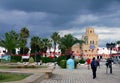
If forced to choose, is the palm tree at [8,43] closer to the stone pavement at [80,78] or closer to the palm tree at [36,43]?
the palm tree at [36,43]

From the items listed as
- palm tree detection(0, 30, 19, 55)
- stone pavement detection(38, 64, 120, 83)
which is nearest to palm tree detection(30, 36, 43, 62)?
palm tree detection(0, 30, 19, 55)

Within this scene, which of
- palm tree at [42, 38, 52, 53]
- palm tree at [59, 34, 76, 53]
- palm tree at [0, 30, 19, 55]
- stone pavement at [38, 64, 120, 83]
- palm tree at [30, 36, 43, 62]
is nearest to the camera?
stone pavement at [38, 64, 120, 83]

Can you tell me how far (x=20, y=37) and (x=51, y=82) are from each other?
4214 inches

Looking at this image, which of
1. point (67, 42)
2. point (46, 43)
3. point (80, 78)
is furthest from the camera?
point (46, 43)

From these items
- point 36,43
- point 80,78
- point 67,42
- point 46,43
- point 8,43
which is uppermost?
point 46,43

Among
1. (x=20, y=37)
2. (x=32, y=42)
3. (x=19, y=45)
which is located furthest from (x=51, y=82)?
(x=32, y=42)

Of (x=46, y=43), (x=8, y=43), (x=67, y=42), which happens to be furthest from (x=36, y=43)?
(x=8, y=43)

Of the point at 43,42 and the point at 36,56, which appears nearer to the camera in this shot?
the point at 36,56

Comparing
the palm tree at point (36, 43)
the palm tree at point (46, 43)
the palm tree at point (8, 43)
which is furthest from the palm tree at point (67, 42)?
the palm tree at point (46, 43)

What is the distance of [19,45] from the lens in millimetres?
107750

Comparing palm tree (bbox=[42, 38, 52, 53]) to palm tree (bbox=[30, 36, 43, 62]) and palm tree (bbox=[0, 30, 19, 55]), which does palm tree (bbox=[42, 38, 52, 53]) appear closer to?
A: palm tree (bbox=[30, 36, 43, 62])

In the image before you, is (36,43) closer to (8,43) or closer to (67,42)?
(67,42)

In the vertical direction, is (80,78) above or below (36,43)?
below

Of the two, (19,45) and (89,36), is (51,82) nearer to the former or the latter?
(19,45)
